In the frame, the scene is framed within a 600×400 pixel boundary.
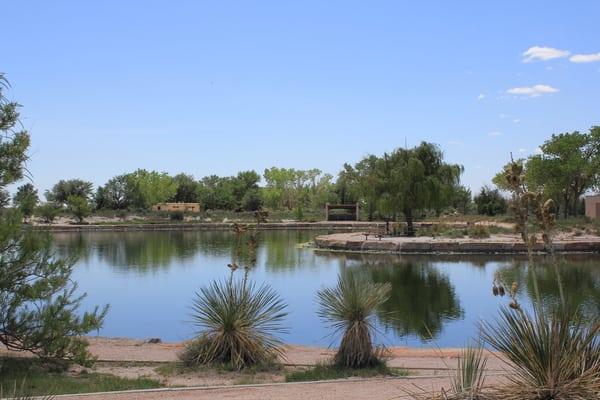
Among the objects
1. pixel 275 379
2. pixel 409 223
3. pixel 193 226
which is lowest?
pixel 275 379

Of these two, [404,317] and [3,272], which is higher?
[3,272]

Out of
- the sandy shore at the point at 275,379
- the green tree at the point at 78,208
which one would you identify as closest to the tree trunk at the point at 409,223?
the sandy shore at the point at 275,379

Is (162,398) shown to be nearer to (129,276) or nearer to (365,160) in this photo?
(129,276)

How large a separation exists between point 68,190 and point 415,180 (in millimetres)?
62424

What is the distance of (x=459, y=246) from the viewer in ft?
117

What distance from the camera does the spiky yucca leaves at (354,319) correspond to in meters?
9.59

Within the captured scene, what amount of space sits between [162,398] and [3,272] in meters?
3.20

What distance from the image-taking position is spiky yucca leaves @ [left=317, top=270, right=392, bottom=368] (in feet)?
31.5

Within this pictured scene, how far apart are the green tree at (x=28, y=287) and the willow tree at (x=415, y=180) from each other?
3218cm

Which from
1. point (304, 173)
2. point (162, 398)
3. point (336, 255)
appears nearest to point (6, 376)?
point (162, 398)

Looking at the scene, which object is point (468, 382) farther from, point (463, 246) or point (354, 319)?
point (463, 246)

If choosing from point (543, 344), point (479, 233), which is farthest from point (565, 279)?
point (543, 344)

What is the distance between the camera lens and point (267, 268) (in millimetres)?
29953

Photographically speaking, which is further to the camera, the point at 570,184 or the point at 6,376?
the point at 570,184
